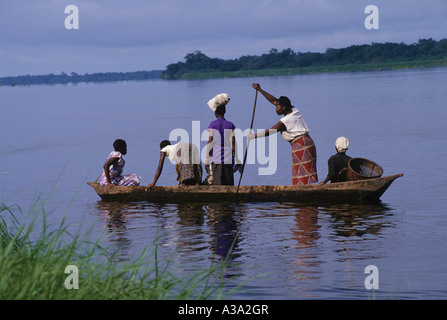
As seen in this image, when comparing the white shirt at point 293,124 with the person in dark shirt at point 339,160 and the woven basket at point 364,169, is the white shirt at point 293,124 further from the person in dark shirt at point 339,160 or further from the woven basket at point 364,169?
the woven basket at point 364,169

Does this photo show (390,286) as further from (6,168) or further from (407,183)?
(6,168)

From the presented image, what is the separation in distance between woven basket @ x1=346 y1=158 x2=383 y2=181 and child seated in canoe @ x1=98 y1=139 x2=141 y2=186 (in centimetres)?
377

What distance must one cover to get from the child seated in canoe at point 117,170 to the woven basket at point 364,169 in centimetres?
377

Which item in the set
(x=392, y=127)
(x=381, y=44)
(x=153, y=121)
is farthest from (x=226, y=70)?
(x=392, y=127)

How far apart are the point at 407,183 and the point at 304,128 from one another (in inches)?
175

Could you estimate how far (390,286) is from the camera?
303 inches

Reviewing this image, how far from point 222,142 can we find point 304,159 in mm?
1314

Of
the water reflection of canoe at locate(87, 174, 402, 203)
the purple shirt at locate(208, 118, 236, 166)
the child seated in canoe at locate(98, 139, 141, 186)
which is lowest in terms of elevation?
the water reflection of canoe at locate(87, 174, 402, 203)

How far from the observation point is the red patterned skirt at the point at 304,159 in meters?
11.6

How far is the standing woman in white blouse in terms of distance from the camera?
37.2ft

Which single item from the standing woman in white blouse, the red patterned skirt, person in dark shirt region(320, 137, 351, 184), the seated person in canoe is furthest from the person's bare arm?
the seated person in canoe

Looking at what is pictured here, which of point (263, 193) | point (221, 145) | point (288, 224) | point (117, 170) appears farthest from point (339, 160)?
point (117, 170)

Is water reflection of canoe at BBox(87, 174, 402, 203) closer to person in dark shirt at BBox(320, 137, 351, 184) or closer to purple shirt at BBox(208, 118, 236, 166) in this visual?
person in dark shirt at BBox(320, 137, 351, 184)
